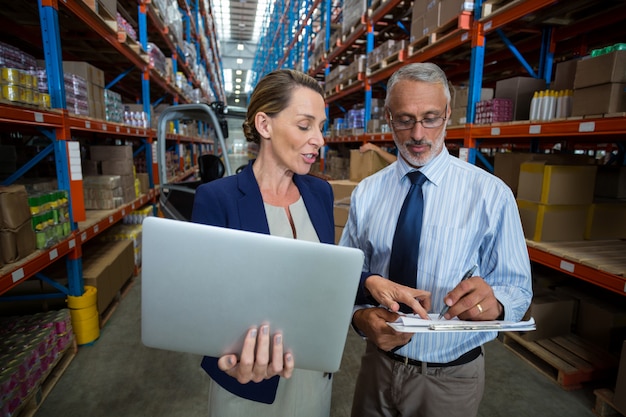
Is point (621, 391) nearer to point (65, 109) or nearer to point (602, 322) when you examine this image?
point (602, 322)

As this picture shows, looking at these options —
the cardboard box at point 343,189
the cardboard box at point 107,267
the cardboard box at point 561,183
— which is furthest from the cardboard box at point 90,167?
the cardboard box at point 561,183

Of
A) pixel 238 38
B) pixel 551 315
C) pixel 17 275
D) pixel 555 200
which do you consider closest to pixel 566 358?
pixel 551 315

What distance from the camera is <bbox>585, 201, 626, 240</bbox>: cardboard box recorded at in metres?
2.93

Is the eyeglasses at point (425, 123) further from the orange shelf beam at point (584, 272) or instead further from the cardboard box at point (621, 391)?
the cardboard box at point (621, 391)

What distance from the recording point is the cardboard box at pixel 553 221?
2809mm

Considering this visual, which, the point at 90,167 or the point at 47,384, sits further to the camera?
the point at 90,167

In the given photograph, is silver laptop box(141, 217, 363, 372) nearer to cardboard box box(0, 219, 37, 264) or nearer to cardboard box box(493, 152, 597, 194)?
cardboard box box(0, 219, 37, 264)

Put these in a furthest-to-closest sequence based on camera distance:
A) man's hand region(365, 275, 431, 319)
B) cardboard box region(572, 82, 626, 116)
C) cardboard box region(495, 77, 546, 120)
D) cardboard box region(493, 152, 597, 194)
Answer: cardboard box region(495, 77, 546, 120), cardboard box region(493, 152, 597, 194), cardboard box region(572, 82, 626, 116), man's hand region(365, 275, 431, 319)

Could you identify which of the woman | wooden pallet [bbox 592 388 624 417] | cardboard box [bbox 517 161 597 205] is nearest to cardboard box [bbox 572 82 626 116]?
cardboard box [bbox 517 161 597 205]

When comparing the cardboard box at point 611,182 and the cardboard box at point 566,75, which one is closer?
the cardboard box at point 566,75

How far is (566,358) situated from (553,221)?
3.49 feet

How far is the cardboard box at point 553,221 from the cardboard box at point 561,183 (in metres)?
0.06

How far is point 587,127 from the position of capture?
7.62ft

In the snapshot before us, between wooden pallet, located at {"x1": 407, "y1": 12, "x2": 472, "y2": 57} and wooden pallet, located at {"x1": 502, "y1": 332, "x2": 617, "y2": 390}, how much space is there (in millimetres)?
2852
